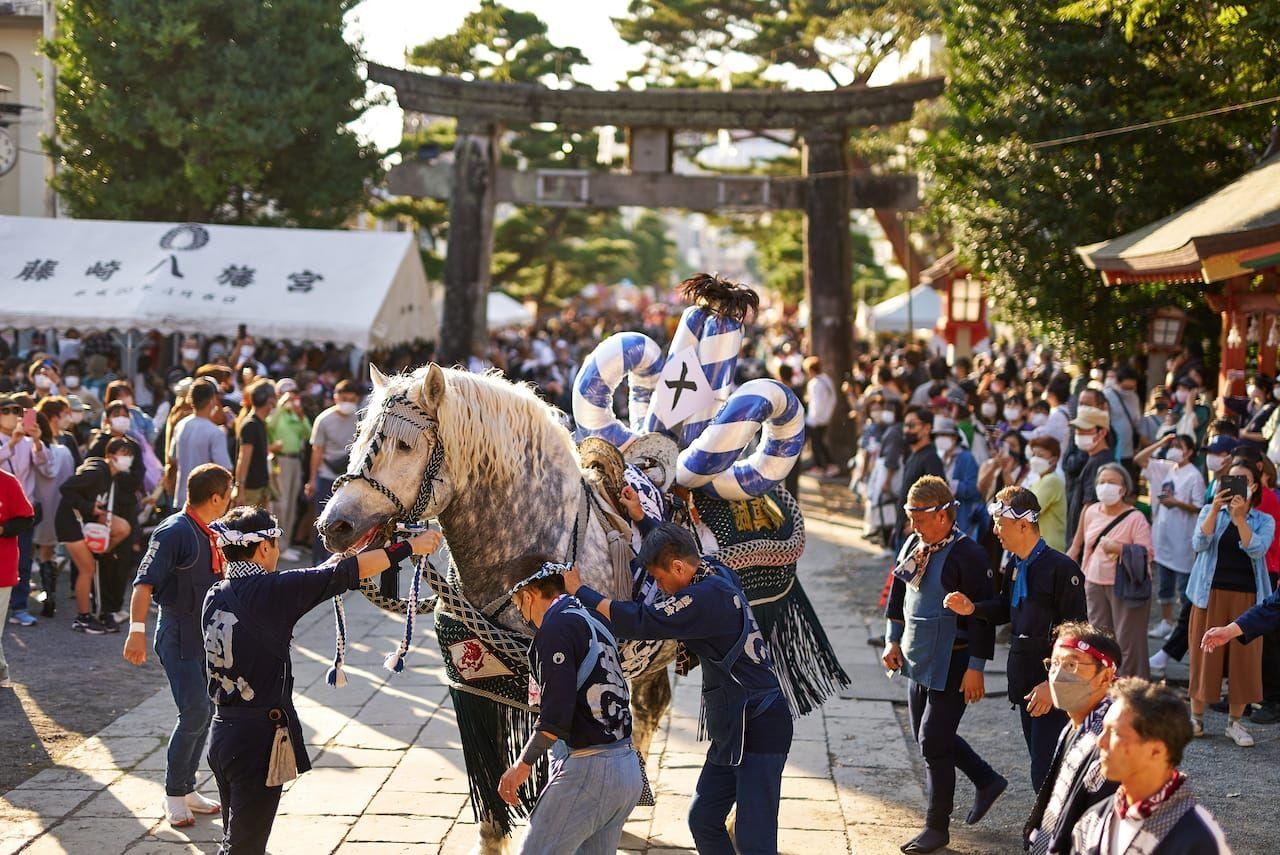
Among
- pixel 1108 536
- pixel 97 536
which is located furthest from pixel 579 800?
pixel 97 536

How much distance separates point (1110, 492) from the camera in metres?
7.50

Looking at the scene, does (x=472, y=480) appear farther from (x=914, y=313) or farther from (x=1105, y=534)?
(x=914, y=313)

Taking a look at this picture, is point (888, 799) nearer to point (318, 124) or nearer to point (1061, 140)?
point (1061, 140)

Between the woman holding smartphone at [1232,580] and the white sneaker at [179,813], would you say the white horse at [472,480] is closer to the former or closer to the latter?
the white sneaker at [179,813]

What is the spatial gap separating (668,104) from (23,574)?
1166 cm

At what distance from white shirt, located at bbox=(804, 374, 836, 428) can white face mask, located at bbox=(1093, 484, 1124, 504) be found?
10172mm

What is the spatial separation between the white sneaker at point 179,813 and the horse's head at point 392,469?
82.5 inches

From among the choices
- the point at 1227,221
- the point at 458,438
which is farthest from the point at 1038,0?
the point at 458,438

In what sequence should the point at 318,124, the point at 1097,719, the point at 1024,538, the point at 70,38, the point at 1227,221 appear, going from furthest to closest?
the point at 318,124
the point at 70,38
the point at 1227,221
the point at 1024,538
the point at 1097,719

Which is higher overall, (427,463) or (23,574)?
(427,463)

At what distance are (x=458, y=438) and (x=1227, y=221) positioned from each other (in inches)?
289

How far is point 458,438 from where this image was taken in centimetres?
513

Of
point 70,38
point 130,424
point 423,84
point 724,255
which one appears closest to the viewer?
point 130,424

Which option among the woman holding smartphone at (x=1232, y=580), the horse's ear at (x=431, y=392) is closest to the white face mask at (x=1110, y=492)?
the woman holding smartphone at (x=1232, y=580)
